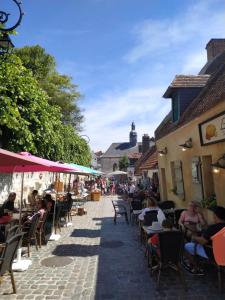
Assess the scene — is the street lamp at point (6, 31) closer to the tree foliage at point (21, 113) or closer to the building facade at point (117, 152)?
the tree foliage at point (21, 113)

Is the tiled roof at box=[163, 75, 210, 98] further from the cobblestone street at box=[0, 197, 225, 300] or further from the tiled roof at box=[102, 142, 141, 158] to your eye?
the tiled roof at box=[102, 142, 141, 158]

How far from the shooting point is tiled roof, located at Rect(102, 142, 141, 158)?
84000mm

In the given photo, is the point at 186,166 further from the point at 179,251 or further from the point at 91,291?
the point at 91,291

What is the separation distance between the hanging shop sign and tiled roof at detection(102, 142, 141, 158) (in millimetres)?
74463

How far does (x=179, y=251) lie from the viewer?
234 inches

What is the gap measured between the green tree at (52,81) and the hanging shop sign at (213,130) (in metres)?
22.1

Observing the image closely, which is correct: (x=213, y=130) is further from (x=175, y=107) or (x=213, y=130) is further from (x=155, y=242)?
(x=175, y=107)

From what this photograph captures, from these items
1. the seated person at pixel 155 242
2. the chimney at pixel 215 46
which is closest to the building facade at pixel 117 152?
the chimney at pixel 215 46

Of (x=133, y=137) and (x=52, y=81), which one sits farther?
(x=133, y=137)

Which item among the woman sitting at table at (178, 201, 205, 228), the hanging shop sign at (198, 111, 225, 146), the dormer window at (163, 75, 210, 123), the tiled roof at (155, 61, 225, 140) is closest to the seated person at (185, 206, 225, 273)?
the woman sitting at table at (178, 201, 205, 228)

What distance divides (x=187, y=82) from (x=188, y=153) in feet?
11.2

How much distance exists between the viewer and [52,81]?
3353 cm

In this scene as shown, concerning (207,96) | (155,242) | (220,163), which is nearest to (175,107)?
(207,96)

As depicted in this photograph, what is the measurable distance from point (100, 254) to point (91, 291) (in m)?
2.65
